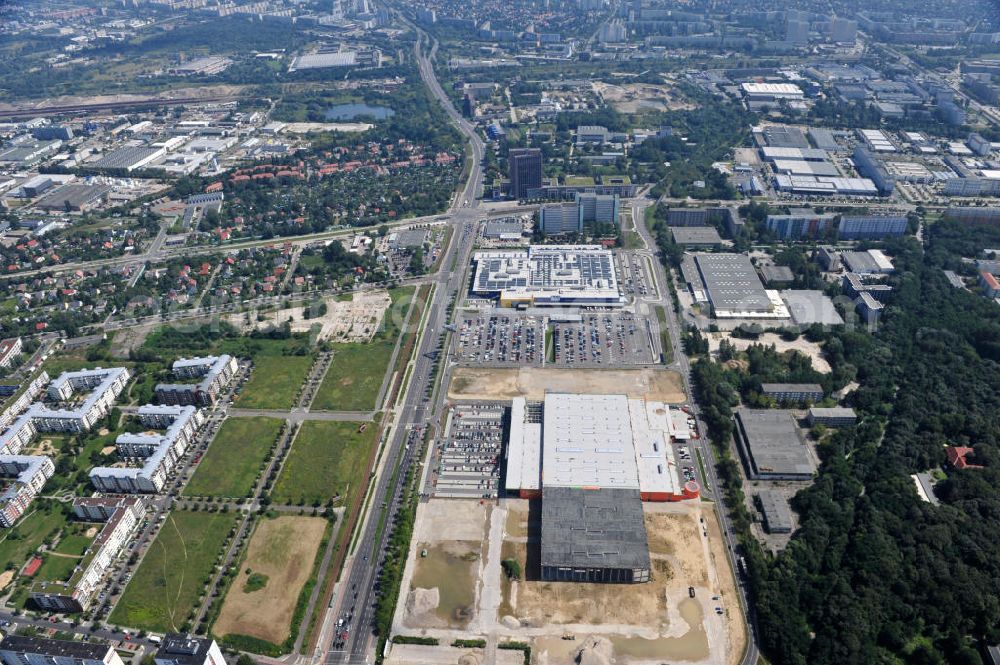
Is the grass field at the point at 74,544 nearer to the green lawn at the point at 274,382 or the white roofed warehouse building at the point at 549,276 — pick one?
the green lawn at the point at 274,382

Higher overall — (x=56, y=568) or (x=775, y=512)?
(x=775, y=512)

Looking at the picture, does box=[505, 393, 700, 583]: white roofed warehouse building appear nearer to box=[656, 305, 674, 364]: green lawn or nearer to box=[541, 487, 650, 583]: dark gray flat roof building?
box=[541, 487, 650, 583]: dark gray flat roof building

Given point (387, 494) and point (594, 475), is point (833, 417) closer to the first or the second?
point (594, 475)

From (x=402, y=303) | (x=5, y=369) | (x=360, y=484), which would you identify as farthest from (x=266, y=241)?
(x=360, y=484)

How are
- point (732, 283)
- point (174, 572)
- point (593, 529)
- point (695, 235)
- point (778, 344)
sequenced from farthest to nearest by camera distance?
point (695, 235) → point (732, 283) → point (778, 344) → point (174, 572) → point (593, 529)

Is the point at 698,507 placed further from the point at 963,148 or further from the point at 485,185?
the point at 963,148

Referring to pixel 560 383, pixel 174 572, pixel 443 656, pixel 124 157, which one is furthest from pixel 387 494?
pixel 124 157

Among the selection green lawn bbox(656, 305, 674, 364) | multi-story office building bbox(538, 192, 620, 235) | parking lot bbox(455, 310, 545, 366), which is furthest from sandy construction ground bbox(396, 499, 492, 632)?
multi-story office building bbox(538, 192, 620, 235)
